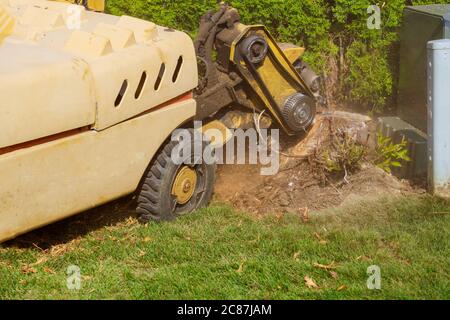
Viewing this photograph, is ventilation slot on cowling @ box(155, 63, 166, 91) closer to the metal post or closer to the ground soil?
the ground soil

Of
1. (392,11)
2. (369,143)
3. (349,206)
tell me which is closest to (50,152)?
(349,206)

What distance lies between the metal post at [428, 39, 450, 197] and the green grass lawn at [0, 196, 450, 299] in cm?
22

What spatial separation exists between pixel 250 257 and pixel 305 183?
5.77ft

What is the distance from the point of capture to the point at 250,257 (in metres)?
5.29

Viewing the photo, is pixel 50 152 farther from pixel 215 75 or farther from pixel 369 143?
pixel 369 143

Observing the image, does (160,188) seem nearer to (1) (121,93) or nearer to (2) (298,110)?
(1) (121,93)

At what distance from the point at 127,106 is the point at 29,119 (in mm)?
828

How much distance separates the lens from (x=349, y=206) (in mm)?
6340

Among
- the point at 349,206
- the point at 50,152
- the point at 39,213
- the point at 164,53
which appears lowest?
the point at 349,206

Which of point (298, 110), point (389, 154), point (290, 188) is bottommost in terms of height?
point (290, 188)

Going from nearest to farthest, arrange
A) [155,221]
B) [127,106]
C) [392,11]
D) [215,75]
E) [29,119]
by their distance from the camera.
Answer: [29,119] < [127,106] < [155,221] < [215,75] < [392,11]

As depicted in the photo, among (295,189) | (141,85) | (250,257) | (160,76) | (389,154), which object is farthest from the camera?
(389,154)

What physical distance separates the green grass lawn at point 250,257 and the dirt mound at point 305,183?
314 millimetres

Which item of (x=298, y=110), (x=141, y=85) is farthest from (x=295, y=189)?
(x=141, y=85)
